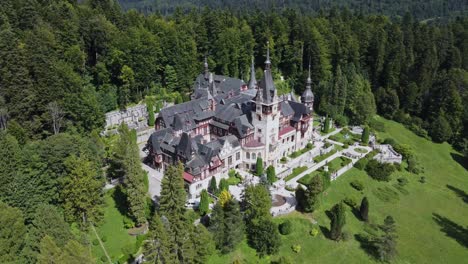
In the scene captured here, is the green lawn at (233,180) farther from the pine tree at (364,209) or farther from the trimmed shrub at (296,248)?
the pine tree at (364,209)

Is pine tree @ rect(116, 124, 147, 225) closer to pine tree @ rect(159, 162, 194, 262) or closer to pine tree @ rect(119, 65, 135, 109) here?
pine tree @ rect(159, 162, 194, 262)

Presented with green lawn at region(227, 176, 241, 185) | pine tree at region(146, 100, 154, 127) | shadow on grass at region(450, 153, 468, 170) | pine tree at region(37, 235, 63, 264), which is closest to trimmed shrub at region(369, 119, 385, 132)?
shadow on grass at region(450, 153, 468, 170)

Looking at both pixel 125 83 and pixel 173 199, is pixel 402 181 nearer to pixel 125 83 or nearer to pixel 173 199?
pixel 173 199

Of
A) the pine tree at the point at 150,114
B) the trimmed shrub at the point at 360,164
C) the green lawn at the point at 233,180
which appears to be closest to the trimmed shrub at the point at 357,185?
the trimmed shrub at the point at 360,164

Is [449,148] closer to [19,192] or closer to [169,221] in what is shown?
[169,221]

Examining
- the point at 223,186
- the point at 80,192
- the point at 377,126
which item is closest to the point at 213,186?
the point at 223,186
